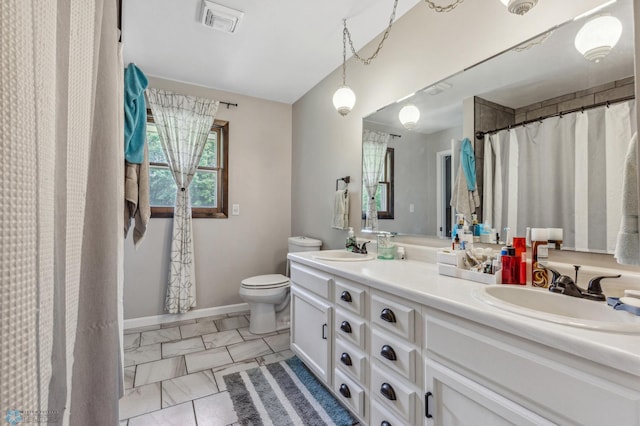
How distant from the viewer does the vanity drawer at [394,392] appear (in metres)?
1.12

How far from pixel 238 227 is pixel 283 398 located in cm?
192

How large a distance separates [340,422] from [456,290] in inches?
38.4

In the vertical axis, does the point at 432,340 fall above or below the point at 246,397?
above

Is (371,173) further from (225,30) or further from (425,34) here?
(225,30)

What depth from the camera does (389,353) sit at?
1213 millimetres

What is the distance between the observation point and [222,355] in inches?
87.6

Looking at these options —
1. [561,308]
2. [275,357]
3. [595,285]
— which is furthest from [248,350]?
[595,285]

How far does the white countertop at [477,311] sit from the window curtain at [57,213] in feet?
3.14

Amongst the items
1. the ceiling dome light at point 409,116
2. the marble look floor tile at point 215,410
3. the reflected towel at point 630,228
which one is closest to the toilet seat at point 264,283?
the marble look floor tile at point 215,410

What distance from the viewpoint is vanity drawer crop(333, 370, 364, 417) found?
4.58 ft

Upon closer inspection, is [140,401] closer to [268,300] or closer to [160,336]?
[160,336]

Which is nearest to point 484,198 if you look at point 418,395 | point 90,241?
point 418,395

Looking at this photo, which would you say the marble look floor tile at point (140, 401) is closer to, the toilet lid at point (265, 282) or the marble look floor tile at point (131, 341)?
the marble look floor tile at point (131, 341)

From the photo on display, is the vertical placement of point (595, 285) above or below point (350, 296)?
above
